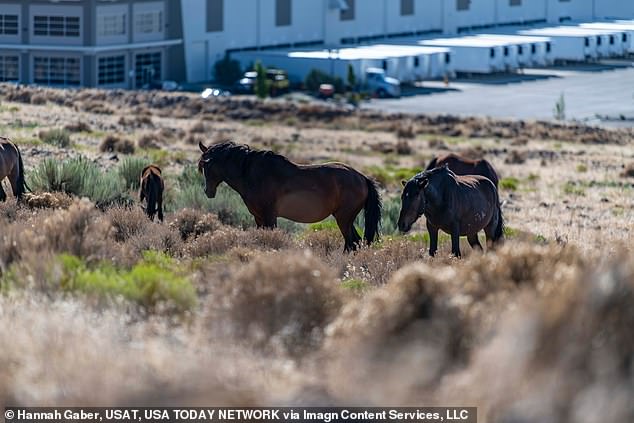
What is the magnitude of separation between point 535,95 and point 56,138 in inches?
2433

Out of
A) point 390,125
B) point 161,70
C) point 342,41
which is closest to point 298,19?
point 342,41

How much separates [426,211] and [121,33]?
71.1 meters

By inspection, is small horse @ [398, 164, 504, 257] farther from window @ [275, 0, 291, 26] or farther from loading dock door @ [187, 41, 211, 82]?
window @ [275, 0, 291, 26]

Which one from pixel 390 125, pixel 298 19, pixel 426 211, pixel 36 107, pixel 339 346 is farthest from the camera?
pixel 298 19

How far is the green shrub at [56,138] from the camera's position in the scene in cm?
3209

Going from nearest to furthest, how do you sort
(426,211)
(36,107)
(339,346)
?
1. (339,346)
2. (426,211)
3. (36,107)

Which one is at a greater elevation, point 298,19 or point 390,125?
point 298,19

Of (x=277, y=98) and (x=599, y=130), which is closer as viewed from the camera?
(x=599, y=130)

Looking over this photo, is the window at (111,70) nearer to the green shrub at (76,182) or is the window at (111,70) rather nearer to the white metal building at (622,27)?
the white metal building at (622,27)

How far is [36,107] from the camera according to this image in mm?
51562

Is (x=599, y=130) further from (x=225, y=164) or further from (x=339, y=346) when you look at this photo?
(x=339, y=346)

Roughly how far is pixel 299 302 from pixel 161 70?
3199 inches

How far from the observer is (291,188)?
696 inches

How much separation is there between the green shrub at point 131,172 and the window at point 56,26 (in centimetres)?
6114
